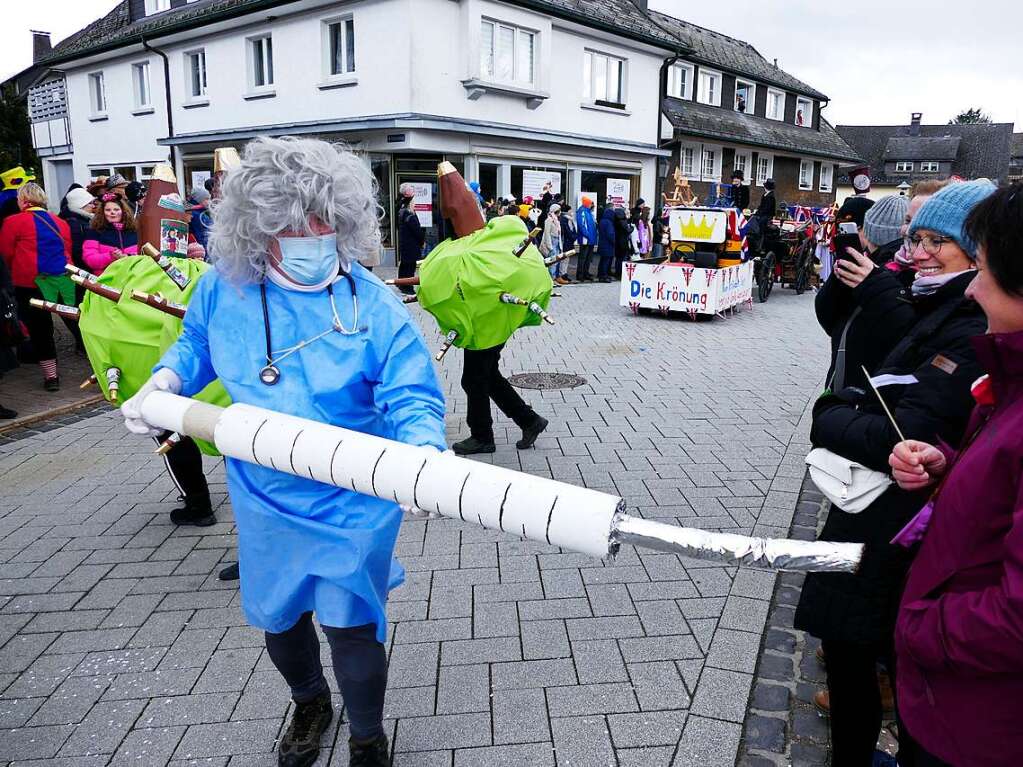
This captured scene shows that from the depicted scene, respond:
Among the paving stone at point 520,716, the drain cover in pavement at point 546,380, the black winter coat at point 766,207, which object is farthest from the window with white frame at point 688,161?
the paving stone at point 520,716

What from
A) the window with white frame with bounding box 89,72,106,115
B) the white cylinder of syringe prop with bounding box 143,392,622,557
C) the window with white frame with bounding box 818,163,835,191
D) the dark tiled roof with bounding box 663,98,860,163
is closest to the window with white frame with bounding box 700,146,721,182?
the dark tiled roof with bounding box 663,98,860,163

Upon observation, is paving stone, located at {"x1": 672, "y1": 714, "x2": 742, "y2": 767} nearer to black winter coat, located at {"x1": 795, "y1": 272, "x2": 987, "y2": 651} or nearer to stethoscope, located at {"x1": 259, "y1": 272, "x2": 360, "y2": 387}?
black winter coat, located at {"x1": 795, "y1": 272, "x2": 987, "y2": 651}

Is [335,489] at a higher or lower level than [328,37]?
lower

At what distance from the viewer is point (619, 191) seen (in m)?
23.5

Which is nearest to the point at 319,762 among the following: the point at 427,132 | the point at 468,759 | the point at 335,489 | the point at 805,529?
the point at 468,759

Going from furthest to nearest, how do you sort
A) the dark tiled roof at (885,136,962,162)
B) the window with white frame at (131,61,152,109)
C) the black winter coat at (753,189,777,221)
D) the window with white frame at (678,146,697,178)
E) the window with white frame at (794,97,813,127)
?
1. the dark tiled roof at (885,136,962,162)
2. the window with white frame at (794,97,813,127)
3. the window with white frame at (678,146,697,178)
4. the window with white frame at (131,61,152,109)
5. the black winter coat at (753,189,777,221)

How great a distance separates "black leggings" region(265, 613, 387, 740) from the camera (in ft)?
7.45

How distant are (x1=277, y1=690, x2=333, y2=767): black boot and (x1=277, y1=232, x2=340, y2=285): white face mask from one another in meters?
1.44

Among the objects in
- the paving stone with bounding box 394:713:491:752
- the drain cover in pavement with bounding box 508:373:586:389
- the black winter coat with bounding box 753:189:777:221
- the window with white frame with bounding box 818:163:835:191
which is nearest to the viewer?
the paving stone with bounding box 394:713:491:752

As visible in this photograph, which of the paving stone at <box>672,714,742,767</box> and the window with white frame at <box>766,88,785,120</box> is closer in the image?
the paving stone at <box>672,714,742,767</box>

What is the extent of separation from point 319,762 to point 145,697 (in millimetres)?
819

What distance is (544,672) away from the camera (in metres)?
3.01

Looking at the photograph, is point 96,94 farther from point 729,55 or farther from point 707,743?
point 707,743

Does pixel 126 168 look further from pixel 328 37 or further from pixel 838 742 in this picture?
pixel 838 742
